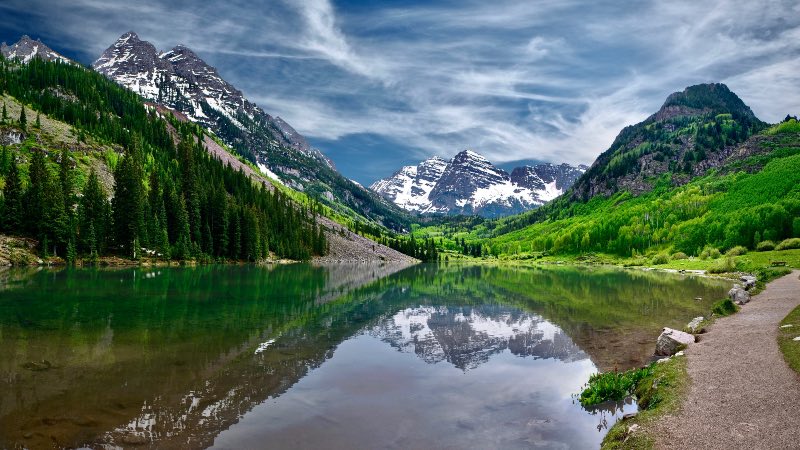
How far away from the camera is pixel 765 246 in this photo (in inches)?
4742

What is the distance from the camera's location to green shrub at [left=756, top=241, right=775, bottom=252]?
119125mm

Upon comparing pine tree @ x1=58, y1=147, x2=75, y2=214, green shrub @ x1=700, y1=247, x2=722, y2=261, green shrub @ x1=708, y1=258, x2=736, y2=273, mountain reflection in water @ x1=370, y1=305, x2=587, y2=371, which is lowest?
mountain reflection in water @ x1=370, y1=305, x2=587, y2=371

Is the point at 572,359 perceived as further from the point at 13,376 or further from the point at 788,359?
the point at 13,376

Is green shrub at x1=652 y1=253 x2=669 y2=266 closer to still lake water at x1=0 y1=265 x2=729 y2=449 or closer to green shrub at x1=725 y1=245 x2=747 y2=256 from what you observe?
green shrub at x1=725 y1=245 x2=747 y2=256

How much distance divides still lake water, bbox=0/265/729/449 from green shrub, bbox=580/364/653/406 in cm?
73

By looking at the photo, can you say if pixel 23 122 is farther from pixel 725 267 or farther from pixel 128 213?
pixel 725 267

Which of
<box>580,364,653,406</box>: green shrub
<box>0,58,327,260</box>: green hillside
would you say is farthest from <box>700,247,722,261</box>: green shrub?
<box>0,58,327,260</box>: green hillside

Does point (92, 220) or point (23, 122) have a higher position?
point (23, 122)

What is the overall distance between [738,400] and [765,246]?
138086mm

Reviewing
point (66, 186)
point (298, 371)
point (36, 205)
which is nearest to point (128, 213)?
point (66, 186)

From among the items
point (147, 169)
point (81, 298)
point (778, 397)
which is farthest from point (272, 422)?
point (147, 169)

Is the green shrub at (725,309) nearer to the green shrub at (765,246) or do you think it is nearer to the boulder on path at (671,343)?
the boulder on path at (671,343)

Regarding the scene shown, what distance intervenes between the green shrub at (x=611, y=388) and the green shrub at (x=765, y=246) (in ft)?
435

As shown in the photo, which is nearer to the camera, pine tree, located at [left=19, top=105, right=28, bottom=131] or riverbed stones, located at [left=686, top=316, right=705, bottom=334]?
riverbed stones, located at [left=686, top=316, right=705, bottom=334]
